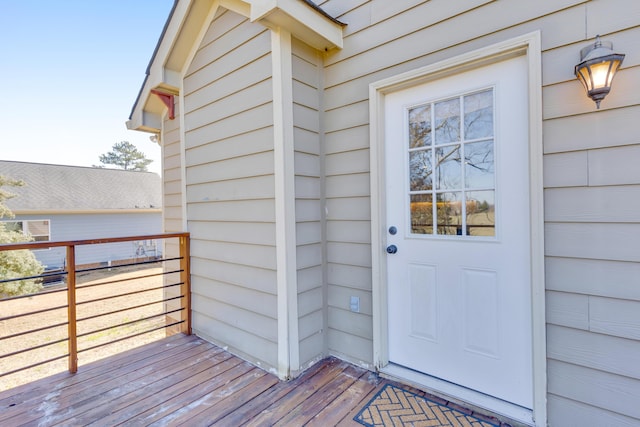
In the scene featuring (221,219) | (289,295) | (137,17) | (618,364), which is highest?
(137,17)

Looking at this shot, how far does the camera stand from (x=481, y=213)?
166 cm

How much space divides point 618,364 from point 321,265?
1.61m

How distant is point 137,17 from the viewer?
225 inches

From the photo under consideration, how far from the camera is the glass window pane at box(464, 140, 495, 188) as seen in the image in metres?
1.62

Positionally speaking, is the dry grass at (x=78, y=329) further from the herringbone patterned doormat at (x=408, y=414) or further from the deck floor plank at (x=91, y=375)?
the herringbone patterned doormat at (x=408, y=414)

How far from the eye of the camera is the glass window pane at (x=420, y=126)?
1.83 m

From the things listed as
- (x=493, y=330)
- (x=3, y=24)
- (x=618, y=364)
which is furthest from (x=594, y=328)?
(x=3, y=24)

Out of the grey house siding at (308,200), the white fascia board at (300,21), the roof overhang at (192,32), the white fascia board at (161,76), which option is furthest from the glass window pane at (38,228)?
the white fascia board at (300,21)

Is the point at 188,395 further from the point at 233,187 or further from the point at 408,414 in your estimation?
the point at 233,187

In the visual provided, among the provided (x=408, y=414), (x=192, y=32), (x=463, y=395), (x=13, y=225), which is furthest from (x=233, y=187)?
(x=13, y=225)

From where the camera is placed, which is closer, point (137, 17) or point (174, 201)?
point (174, 201)

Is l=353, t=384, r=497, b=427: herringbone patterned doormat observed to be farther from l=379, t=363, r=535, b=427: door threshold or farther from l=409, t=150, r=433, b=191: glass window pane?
l=409, t=150, r=433, b=191: glass window pane

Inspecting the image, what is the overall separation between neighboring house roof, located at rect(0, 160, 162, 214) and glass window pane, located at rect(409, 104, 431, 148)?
42.1 ft

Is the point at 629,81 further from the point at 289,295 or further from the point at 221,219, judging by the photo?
the point at 221,219
